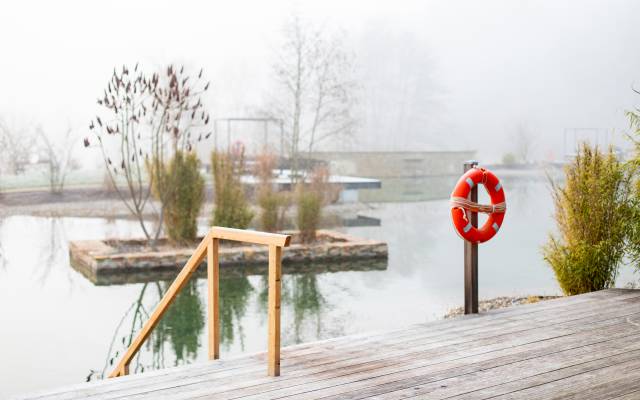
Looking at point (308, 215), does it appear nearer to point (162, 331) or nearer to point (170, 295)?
point (162, 331)

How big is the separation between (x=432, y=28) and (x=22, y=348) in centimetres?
3865

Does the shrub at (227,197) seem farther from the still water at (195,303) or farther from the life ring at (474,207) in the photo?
the life ring at (474,207)

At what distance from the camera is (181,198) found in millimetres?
8930

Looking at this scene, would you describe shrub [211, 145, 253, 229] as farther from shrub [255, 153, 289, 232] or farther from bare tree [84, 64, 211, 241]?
bare tree [84, 64, 211, 241]

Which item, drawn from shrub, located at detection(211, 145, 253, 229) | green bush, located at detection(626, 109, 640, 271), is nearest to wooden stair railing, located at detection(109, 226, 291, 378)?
green bush, located at detection(626, 109, 640, 271)

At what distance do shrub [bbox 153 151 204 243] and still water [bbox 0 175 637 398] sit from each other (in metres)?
1.20

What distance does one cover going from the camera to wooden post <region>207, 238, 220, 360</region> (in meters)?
3.31

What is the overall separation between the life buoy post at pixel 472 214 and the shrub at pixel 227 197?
5.02 metres

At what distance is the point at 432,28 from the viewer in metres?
41.7

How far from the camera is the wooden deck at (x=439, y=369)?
298cm

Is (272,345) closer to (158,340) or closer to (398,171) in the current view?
(158,340)

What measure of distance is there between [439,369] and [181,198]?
19.7 ft

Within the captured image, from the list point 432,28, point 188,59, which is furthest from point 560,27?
point 188,59

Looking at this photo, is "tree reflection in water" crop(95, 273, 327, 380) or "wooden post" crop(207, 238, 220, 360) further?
"tree reflection in water" crop(95, 273, 327, 380)
